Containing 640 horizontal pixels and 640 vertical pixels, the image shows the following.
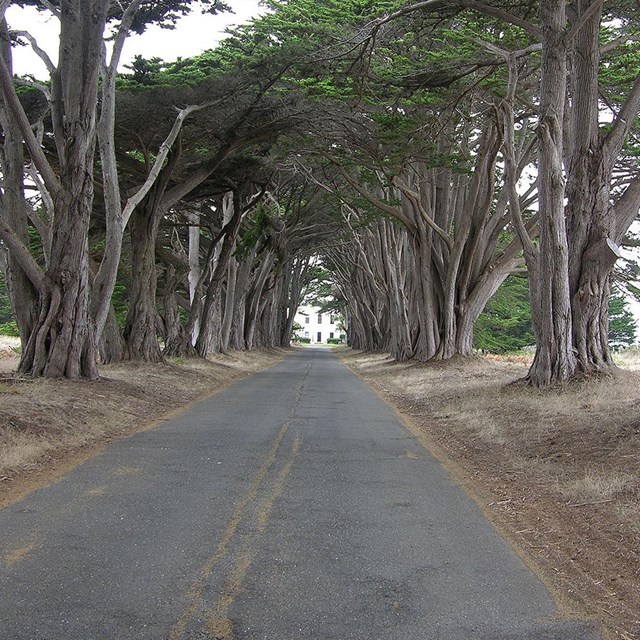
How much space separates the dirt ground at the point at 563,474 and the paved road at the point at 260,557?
274 mm

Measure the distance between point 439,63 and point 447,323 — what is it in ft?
34.0

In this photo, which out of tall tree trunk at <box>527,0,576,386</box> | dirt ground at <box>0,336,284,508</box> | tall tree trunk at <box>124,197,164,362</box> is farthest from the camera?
tall tree trunk at <box>124,197,164,362</box>

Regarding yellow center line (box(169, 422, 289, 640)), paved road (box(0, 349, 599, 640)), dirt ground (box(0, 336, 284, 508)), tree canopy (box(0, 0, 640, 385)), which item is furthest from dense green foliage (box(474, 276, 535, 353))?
yellow center line (box(169, 422, 289, 640))

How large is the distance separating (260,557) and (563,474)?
3.65 metres

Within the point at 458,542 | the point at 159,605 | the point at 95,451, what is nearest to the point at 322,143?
the point at 95,451

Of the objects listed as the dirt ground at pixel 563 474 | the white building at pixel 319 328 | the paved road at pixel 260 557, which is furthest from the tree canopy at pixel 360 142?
the white building at pixel 319 328

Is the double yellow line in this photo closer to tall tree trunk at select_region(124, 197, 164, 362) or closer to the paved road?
the paved road

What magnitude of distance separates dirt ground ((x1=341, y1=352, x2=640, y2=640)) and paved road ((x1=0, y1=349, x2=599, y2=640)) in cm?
27

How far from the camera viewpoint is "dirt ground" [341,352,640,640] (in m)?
4.12

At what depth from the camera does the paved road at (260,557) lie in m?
3.34

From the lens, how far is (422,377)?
730 inches

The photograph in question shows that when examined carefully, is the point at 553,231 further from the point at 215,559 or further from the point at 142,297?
the point at 142,297

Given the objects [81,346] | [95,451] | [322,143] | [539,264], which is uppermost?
[322,143]

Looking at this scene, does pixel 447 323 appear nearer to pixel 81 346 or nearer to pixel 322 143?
pixel 322 143
